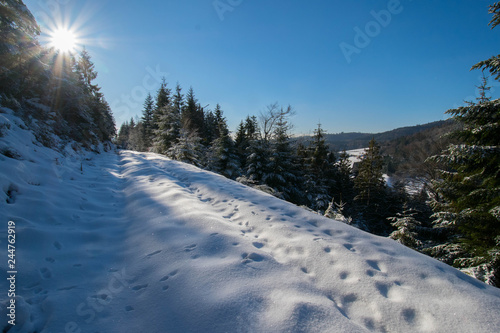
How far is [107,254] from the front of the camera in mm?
3223

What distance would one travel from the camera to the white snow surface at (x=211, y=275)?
77.5 inches

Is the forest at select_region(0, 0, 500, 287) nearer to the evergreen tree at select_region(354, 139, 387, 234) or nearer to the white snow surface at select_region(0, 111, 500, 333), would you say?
the evergreen tree at select_region(354, 139, 387, 234)

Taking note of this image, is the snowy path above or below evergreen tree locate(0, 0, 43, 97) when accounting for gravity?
below

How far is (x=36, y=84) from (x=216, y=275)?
1424cm

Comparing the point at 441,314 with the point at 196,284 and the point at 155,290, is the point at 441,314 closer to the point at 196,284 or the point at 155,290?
the point at 196,284

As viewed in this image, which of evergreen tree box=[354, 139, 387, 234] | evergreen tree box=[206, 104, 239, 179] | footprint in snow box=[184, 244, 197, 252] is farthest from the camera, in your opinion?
evergreen tree box=[354, 139, 387, 234]

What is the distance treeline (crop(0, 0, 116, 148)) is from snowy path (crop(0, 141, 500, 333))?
6108 millimetres

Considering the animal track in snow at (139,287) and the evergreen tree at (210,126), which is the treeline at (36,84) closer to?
the animal track in snow at (139,287)

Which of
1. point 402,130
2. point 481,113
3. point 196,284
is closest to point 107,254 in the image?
point 196,284

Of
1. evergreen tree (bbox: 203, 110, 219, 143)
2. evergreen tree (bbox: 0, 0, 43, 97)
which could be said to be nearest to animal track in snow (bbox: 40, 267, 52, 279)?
evergreen tree (bbox: 0, 0, 43, 97)

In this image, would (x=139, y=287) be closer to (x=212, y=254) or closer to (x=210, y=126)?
(x=212, y=254)

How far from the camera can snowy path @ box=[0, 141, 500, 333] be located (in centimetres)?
197

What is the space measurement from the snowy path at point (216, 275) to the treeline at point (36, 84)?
611cm

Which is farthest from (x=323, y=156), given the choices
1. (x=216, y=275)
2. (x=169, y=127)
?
(x=216, y=275)
